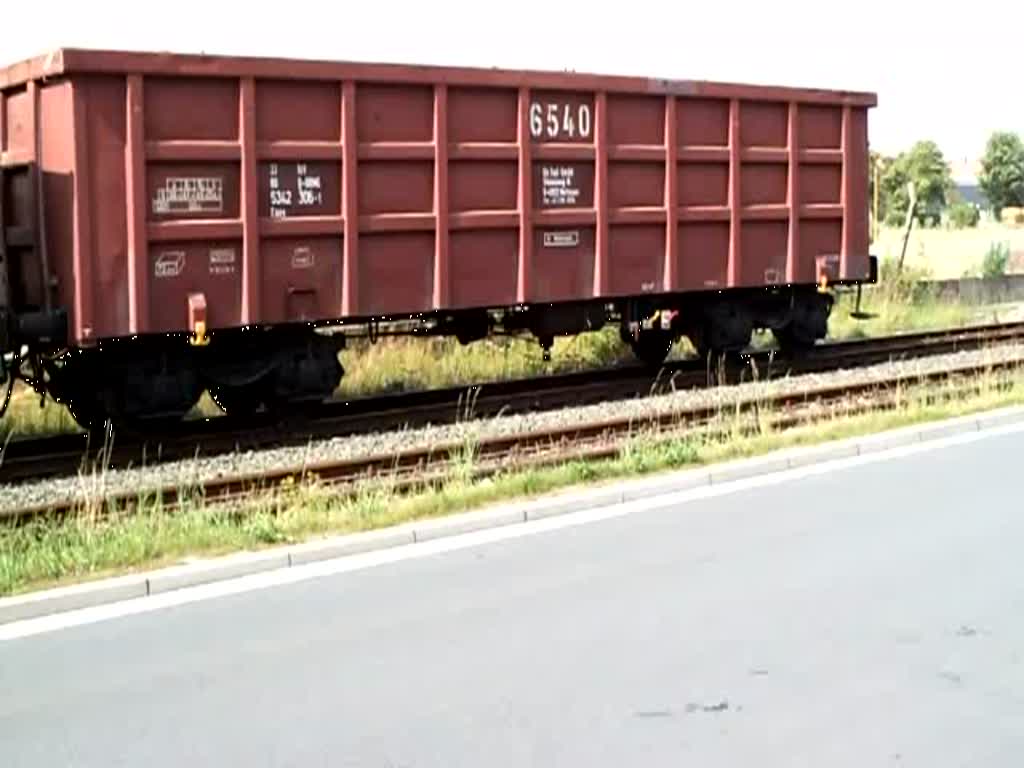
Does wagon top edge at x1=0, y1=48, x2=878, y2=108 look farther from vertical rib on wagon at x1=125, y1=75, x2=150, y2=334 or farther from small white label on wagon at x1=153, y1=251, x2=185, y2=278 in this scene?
small white label on wagon at x1=153, y1=251, x2=185, y2=278

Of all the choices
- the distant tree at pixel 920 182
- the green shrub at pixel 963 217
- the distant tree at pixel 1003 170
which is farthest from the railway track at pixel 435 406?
the distant tree at pixel 1003 170

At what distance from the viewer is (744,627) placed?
20.9 ft

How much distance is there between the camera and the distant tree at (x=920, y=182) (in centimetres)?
8156

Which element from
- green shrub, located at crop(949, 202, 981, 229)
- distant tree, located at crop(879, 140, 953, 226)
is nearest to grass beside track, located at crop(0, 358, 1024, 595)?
green shrub, located at crop(949, 202, 981, 229)

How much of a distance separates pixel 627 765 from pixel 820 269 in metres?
13.4

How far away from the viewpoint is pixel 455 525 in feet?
27.9

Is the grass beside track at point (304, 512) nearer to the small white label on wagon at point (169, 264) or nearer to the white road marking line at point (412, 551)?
the white road marking line at point (412, 551)

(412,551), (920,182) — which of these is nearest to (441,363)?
(412,551)

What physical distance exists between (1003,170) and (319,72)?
319 feet

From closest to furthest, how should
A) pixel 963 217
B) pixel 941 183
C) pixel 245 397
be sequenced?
pixel 245 397 → pixel 963 217 → pixel 941 183

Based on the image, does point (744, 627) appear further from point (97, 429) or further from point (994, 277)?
point (994, 277)

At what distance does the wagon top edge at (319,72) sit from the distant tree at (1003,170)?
295ft

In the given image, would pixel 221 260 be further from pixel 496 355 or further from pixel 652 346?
pixel 652 346

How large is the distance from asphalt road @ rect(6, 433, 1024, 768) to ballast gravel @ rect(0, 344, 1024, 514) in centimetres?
298
